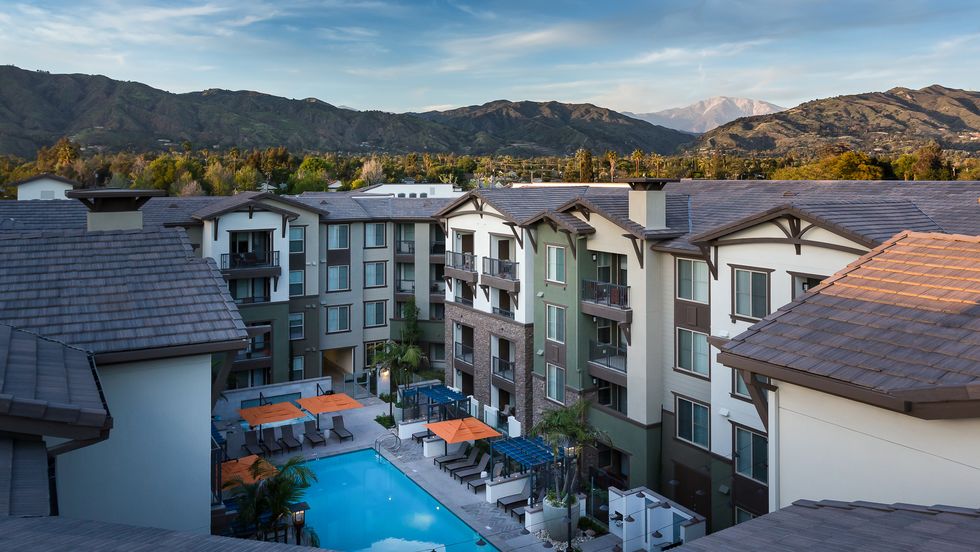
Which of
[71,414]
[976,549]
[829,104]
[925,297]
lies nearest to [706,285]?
[925,297]

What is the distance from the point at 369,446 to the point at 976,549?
2430cm

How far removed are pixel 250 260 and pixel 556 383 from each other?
1514 centimetres

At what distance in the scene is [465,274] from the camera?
3053 cm

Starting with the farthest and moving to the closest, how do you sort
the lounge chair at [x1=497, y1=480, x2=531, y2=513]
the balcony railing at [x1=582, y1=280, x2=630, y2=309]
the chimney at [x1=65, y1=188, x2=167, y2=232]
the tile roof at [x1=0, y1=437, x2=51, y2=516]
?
the balcony railing at [x1=582, y1=280, x2=630, y2=309] → the lounge chair at [x1=497, y1=480, x2=531, y2=513] → the chimney at [x1=65, y1=188, x2=167, y2=232] → the tile roof at [x1=0, y1=437, x2=51, y2=516]

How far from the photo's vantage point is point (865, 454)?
8.33 meters

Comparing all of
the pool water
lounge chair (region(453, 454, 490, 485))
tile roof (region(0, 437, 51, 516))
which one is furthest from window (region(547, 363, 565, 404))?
tile roof (region(0, 437, 51, 516))

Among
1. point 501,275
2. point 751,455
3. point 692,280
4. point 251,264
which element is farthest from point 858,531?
point 251,264

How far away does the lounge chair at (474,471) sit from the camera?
24.2 m

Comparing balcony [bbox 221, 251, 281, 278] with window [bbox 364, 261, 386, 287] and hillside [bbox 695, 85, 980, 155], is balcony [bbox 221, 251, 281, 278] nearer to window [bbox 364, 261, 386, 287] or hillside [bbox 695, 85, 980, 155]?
window [bbox 364, 261, 386, 287]

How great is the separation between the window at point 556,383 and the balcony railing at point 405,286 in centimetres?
1432

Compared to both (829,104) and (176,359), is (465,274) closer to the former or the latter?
(176,359)

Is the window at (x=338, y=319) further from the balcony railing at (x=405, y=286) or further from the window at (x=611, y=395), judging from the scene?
the window at (x=611, y=395)

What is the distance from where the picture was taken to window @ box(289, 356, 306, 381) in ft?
113

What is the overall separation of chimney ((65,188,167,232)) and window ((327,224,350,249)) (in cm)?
2056
